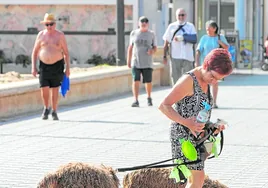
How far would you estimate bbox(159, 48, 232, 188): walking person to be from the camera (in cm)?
582

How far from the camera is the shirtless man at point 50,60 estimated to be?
42.6ft

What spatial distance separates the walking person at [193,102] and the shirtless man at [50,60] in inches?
279

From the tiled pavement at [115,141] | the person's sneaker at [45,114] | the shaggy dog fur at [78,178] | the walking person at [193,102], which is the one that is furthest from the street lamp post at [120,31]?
the shaggy dog fur at [78,178]

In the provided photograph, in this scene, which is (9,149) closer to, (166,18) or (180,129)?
(180,129)

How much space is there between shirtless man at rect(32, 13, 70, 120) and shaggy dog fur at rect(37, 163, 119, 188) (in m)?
7.06

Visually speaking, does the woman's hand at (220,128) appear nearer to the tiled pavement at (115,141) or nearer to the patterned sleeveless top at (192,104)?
the patterned sleeveless top at (192,104)

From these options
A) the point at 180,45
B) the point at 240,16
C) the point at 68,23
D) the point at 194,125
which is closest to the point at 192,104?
the point at 194,125

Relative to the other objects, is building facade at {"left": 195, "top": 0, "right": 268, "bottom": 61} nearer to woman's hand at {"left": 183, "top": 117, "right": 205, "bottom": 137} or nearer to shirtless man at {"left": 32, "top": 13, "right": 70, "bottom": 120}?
shirtless man at {"left": 32, "top": 13, "right": 70, "bottom": 120}

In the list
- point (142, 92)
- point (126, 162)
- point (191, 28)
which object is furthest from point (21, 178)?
point (142, 92)

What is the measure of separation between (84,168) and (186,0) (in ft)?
78.1

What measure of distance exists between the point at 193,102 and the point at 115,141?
511 centimetres

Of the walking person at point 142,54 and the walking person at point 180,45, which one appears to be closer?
the walking person at point 180,45

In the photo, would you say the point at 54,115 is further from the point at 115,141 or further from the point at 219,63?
the point at 219,63

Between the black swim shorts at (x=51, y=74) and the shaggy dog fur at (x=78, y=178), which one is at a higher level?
the black swim shorts at (x=51, y=74)
